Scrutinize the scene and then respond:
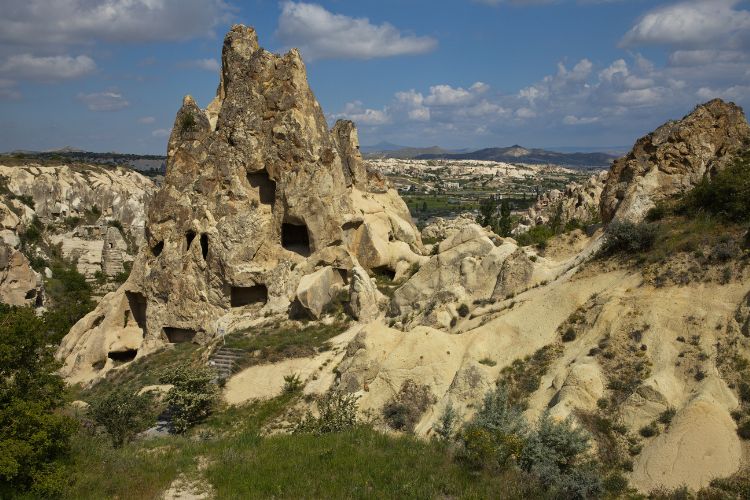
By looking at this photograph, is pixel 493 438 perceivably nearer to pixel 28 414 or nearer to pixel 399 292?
pixel 28 414

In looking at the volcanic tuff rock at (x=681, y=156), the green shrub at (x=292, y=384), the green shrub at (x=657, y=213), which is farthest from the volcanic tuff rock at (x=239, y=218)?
the green shrub at (x=657, y=213)

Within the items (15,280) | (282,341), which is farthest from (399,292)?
(15,280)

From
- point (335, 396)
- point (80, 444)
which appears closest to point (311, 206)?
point (335, 396)

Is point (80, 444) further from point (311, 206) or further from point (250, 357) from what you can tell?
point (311, 206)

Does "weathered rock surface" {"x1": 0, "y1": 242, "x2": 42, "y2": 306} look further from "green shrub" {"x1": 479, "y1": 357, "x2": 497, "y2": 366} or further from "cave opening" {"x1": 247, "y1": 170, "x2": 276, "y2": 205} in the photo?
"green shrub" {"x1": 479, "y1": 357, "x2": 497, "y2": 366}

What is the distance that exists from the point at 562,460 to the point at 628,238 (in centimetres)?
867

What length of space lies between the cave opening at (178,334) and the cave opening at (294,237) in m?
6.13

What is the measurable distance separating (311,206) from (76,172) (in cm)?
7825

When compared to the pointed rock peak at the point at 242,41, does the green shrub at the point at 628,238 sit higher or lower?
lower

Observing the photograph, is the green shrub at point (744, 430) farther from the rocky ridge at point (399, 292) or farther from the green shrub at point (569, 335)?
the green shrub at point (569, 335)

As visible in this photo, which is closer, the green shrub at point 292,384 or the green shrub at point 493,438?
the green shrub at point 493,438

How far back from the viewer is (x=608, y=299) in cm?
1517

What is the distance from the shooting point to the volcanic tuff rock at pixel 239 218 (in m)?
26.5

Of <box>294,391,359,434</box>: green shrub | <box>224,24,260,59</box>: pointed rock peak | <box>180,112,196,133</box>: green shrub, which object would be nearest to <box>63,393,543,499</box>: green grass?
<box>294,391,359,434</box>: green shrub
